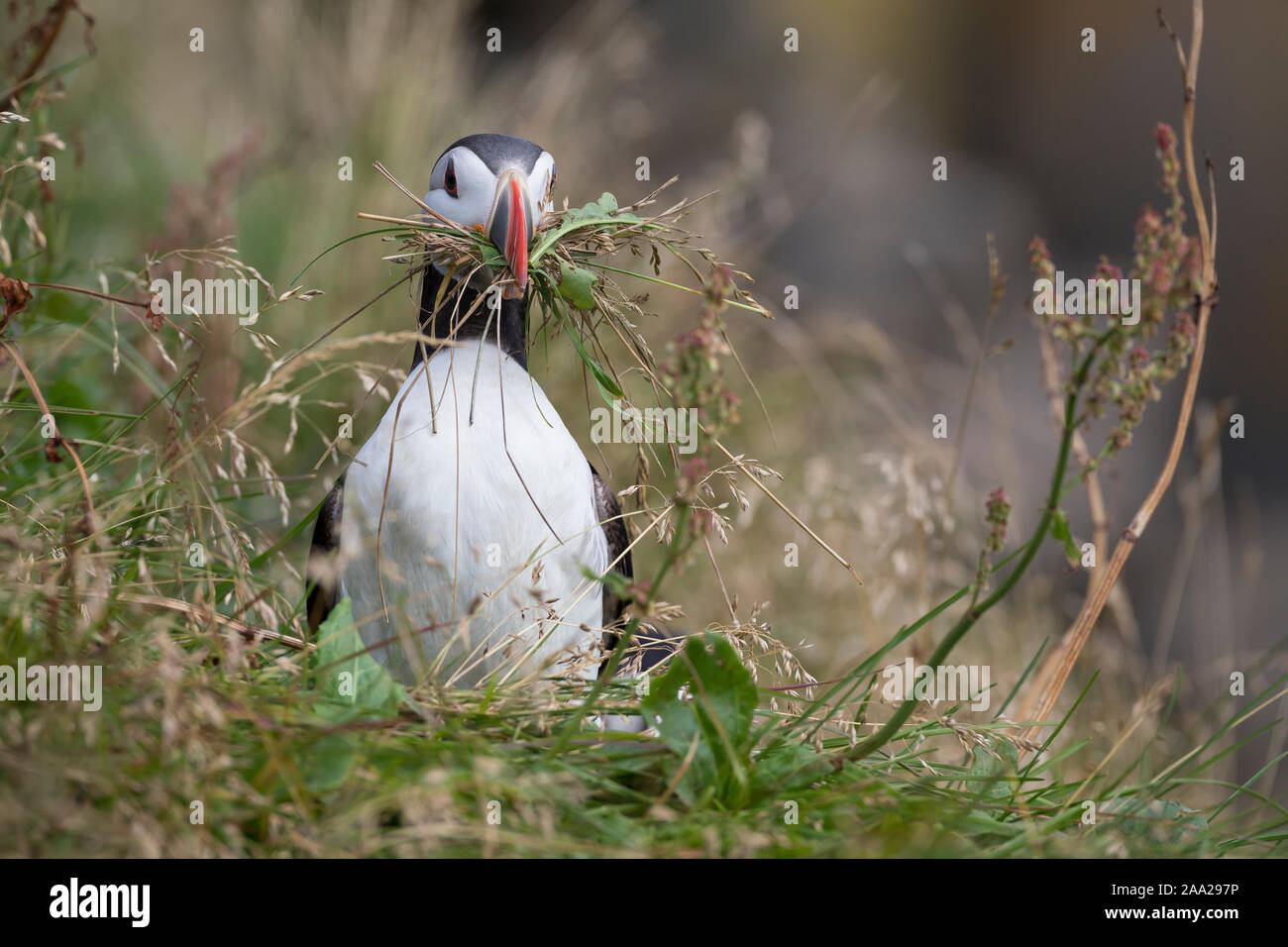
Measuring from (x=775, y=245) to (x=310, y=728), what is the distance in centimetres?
844

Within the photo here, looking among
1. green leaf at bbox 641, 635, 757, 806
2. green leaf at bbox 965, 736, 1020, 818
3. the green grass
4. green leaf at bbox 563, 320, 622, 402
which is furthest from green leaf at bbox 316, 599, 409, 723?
green leaf at bbox 965, 736, 1020, 818

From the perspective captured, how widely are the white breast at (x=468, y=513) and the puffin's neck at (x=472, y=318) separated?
66 mm

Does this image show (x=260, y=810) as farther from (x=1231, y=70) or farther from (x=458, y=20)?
(x=1231, y=70)

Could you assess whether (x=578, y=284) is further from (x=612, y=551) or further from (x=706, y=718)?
(x=706, y=718)

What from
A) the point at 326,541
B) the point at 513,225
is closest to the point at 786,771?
the point at 513,225

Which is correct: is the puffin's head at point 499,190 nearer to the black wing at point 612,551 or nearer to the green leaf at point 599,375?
the green leaf at point 599,375

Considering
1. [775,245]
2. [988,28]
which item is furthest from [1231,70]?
[775,245]

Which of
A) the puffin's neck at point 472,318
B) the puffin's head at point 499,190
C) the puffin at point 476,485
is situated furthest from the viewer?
the puffin's neck at point 472,318

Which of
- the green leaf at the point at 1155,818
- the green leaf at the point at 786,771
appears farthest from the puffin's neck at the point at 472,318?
the green leaf at the point at 1155,818

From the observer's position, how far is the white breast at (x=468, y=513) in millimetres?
2480

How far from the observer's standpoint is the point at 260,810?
5.18 ft

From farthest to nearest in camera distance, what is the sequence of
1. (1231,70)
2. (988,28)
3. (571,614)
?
(988,28) → (1231,70) → (571,614)

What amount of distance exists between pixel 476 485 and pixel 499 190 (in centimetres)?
68
